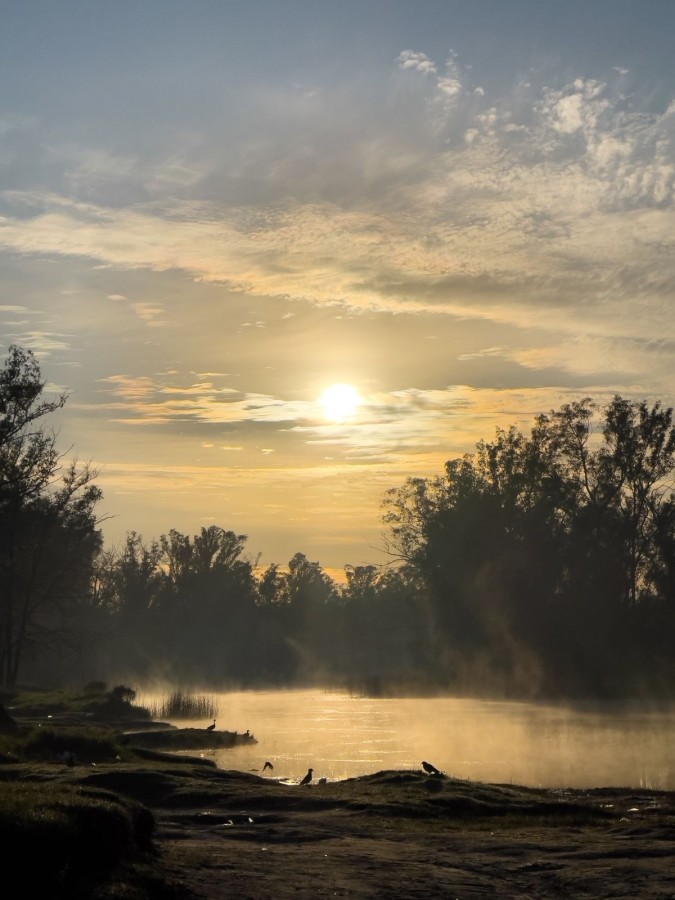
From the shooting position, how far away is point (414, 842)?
16.9 m

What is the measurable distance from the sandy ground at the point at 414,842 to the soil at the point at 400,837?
1.1 inches

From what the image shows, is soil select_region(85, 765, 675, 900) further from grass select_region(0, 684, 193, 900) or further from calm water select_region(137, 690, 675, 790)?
calm water select_region(137, 690, 675, 790)

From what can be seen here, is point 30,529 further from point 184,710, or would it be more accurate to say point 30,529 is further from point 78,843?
point 78,843

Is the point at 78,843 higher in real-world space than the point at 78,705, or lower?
higher

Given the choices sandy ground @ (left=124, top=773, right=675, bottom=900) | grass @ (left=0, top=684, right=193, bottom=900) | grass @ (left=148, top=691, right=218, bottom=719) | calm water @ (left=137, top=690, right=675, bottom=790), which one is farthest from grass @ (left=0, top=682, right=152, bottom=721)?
grass @ (left=0, top=684, right=193, bottom=900)

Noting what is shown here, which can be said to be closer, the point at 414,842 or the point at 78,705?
the point at 414,842

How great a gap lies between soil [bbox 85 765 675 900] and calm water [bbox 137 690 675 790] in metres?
5.60

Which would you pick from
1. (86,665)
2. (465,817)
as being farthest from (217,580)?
(465,817)

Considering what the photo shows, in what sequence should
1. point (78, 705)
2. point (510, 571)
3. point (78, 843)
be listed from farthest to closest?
point (510, 571) → point (78, 705) → point (78, 843)

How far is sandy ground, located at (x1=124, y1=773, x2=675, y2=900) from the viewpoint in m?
13.2

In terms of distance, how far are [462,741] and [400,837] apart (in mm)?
24085

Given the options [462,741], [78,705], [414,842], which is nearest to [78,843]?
[414,842]

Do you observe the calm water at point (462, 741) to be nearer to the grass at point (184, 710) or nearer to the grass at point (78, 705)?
the grass at point (184, 710)

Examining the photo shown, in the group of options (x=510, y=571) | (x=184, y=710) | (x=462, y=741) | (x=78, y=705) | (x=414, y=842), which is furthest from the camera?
(x=510, y=571)
